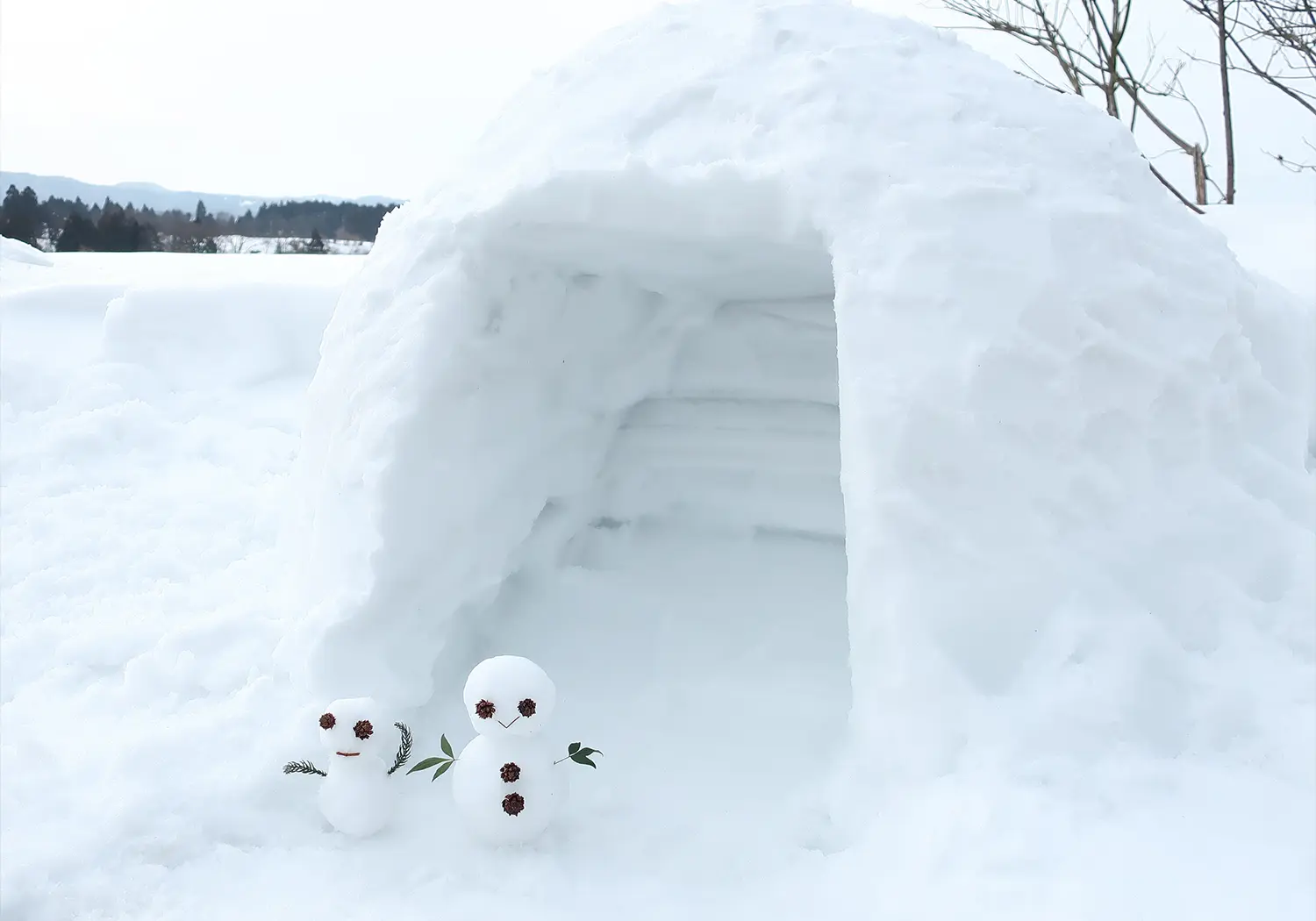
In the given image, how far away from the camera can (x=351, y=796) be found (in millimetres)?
1844

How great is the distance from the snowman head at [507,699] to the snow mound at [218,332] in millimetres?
3336

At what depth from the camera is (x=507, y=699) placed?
5.71 feet

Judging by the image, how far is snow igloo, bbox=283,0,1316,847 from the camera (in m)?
1.89

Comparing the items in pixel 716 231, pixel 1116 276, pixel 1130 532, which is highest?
pixel 716 231

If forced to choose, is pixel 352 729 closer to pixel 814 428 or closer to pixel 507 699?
pixel 507 699

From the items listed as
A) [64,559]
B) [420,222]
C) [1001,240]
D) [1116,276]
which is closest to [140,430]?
[64,559]

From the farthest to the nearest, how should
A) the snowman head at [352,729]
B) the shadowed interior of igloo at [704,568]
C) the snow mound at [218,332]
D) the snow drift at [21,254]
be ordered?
1. the snow drift at [21,254]
2. the snow mound at [218,332]
3. the shadowed interior of igloo at [704,568]
4. the snowman head at [352,729]

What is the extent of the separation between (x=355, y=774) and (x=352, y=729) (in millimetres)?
118

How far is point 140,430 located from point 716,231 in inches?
118

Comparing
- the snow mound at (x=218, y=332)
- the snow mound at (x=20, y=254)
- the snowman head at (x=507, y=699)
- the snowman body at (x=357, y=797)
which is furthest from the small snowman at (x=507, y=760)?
the snow mound at (x=20, y=254)

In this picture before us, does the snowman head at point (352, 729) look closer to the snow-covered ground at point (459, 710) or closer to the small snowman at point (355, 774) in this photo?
the small snowman at point (355, 774)

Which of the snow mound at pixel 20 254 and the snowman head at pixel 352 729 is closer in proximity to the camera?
the snowman head at pixel 352 729

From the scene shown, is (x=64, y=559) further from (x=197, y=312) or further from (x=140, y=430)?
(x=197, y=312)

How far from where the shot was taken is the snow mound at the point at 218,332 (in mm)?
4492
